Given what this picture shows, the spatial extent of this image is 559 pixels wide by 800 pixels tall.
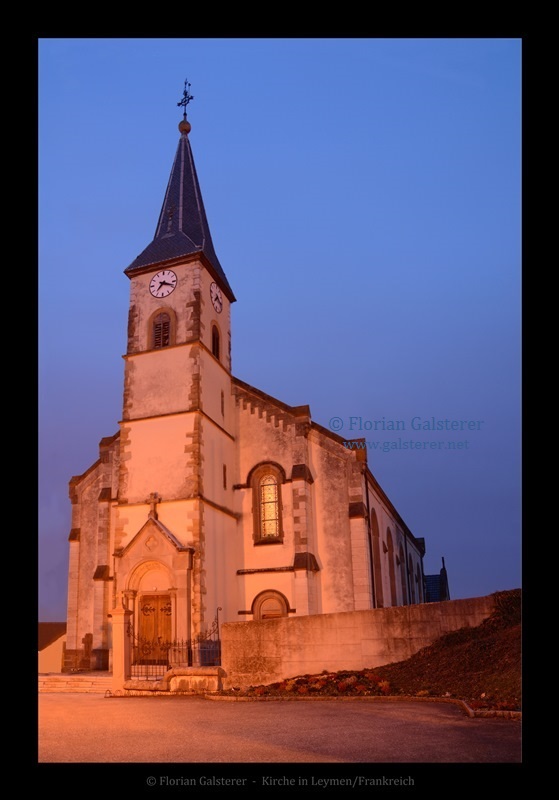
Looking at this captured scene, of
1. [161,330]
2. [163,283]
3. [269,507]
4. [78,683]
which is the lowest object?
[78,683]

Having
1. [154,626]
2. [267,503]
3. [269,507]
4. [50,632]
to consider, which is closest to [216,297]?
[267,503]

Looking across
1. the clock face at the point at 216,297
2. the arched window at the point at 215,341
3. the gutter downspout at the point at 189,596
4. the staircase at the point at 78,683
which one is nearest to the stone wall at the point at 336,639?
the gutter downspout at the point at 189,596

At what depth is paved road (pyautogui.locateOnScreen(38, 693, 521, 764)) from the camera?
26.4ft

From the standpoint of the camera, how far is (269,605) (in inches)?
Answer: 1062

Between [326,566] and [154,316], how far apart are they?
41.7 ft

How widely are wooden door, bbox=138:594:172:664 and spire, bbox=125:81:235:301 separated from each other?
46.7 feet

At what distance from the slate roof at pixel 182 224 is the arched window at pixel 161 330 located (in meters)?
2.57

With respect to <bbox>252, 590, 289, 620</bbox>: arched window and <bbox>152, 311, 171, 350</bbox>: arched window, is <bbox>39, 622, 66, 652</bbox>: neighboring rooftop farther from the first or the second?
<bbox>152, 311, 171, 350</bbox>: arched window

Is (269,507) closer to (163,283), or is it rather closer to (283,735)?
(163,283)

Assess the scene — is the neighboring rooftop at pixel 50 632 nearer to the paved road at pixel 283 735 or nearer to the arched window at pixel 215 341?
the arched window at pixel 215 341

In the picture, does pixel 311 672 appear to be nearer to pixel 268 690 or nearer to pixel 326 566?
pixel 268 690

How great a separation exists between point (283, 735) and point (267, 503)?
18.8 m
